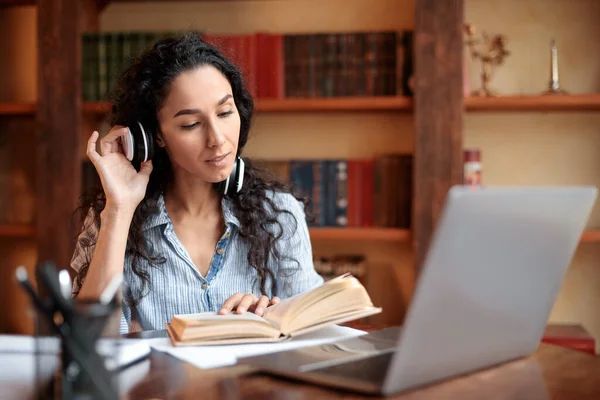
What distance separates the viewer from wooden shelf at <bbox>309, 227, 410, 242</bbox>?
2510mm

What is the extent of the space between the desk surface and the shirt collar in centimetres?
69

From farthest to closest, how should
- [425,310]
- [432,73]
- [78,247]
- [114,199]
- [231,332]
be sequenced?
1. [432,73]
2. [78,247]
3. [114,199]
4. [231,332]
5. [425,310]

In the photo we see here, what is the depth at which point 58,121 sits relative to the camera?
2.61 metres

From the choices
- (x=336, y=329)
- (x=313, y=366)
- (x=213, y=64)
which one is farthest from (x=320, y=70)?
(x=313, y=366)

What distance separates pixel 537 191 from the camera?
0.80 metres

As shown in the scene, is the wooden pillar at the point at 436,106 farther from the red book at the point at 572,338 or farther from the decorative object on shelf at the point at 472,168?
the red book at the point at 572,338

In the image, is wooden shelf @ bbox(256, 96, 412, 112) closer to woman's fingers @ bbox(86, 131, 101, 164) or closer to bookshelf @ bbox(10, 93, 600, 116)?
bookshelf @ bbox(10, 93, 600, 116)

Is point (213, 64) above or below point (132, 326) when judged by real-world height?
above

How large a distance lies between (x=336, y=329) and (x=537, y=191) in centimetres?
48

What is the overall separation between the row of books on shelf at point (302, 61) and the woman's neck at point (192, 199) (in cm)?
83

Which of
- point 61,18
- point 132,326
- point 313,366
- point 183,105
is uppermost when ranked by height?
point 61,18

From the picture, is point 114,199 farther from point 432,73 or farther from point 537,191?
point 432,73

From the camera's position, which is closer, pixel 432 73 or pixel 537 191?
pixel 537 191

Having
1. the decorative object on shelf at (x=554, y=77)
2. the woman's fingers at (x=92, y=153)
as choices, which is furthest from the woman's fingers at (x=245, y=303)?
the decorative object on shelf at (x=554, y=77)
